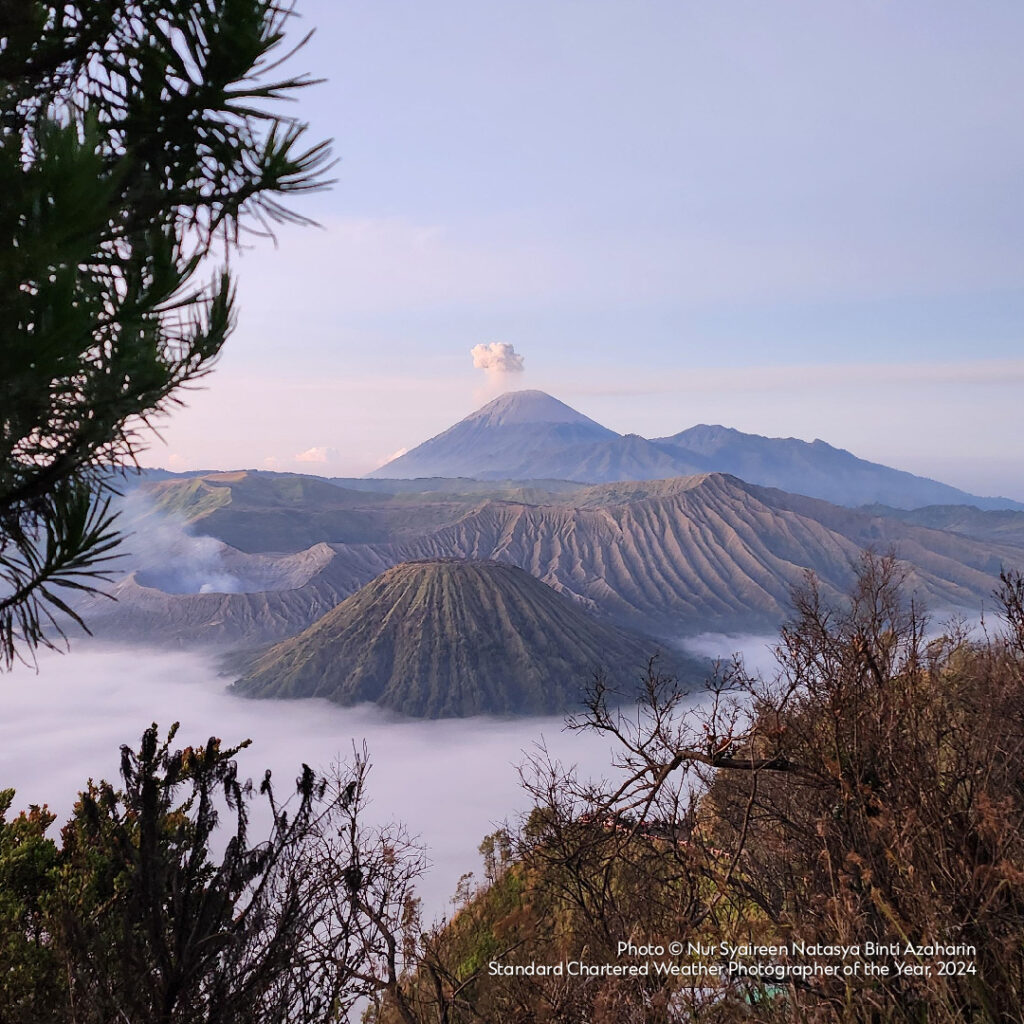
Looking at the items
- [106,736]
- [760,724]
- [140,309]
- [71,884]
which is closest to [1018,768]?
[760,724]

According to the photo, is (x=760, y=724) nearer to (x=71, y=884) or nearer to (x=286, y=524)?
(x=71, y=884)

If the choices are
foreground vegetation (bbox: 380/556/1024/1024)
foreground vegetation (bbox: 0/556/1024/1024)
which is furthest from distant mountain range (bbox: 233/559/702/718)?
foreground vegetation (bbox: 380/556/1024/1024)

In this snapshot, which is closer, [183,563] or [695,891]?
[695,891]

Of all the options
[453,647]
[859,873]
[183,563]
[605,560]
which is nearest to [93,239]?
[859,873]

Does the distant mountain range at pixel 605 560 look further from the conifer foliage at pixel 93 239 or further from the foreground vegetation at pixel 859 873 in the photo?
the conifer foliage at pixel 93 239

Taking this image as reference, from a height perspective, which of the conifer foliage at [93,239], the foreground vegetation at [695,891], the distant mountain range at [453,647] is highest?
the conifer foliage at [93,239]

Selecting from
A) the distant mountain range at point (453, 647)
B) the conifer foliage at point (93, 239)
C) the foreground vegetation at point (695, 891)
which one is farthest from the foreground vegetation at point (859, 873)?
the distant mountain range at point (453, 647)

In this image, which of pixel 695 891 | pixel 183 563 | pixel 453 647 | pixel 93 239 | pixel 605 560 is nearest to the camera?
pixel 93 239

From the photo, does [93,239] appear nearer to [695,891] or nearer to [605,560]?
[695,891]
